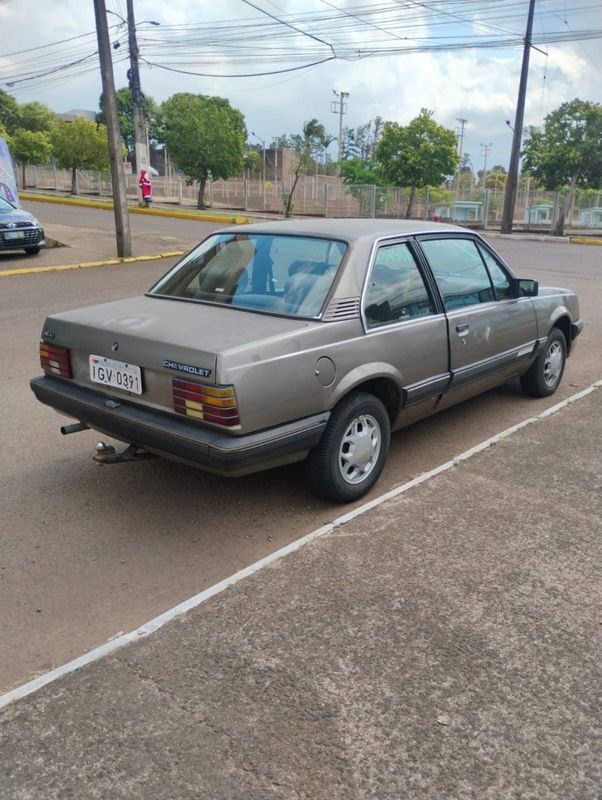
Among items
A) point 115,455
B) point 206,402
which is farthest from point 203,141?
point 206,402

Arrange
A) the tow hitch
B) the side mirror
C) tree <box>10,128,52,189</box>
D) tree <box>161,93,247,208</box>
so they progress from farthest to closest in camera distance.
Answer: tree <box>10,128,52,189</box>, tree <box>161,93,247,208</box>, the side mirror, the tow hitch

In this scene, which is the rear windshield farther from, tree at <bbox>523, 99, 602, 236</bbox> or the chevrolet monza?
tree at <bbox>523, 99, 602, 236</bbox>

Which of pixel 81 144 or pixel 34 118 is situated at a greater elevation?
pixel 34 118

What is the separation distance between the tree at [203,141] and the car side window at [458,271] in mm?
33823

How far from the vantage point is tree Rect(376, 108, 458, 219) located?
34438 mm

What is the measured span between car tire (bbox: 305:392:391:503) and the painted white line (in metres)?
0.14

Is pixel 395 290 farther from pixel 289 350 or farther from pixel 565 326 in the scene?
pixel 565 326

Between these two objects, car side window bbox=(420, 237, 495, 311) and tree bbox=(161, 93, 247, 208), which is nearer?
car side window bbox=(420, 237, 495, 311)

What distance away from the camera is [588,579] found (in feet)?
10.5

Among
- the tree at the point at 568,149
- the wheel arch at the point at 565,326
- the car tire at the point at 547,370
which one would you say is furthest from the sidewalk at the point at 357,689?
the tree at the point at 568,149

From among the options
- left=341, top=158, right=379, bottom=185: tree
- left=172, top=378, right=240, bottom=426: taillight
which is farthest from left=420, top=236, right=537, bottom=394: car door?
left=341, top=158, right=379, bottom=185: tree

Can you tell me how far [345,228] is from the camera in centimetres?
432

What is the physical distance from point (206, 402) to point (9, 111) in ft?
214

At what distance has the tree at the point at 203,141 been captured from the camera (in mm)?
35906
